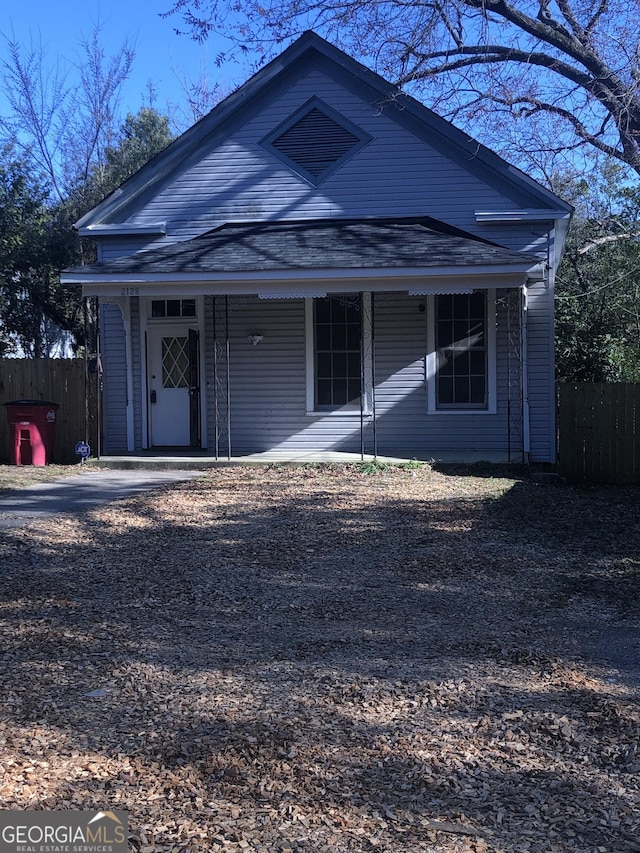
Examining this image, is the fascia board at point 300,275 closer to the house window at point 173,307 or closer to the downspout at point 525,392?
the downspout at point 525,392

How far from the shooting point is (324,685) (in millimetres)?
4492

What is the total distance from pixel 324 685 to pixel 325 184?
37.7 ft

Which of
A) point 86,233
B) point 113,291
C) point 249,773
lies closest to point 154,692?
point 249,773

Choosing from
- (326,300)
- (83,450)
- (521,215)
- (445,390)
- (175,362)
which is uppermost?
(521,215)

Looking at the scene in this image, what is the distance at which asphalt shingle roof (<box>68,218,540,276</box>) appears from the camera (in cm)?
1241

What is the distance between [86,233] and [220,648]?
36.4 ft

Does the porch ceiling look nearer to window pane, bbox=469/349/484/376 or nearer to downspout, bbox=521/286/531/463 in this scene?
downspout, bbox=521/286/531/463

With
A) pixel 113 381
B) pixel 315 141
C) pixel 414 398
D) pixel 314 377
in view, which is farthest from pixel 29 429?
pixel 315 141

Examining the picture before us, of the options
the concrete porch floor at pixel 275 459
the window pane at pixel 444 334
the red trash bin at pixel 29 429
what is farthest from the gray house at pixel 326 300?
the red trash bin at pixel 29 429

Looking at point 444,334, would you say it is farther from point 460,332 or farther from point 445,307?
point 445,307

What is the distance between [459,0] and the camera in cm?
1217

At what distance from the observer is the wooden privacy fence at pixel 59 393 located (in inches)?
580

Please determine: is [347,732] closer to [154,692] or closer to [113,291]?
[154,692]

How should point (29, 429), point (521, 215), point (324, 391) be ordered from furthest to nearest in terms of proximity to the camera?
point (324, 391), point (29, 429), point (521, 215)
